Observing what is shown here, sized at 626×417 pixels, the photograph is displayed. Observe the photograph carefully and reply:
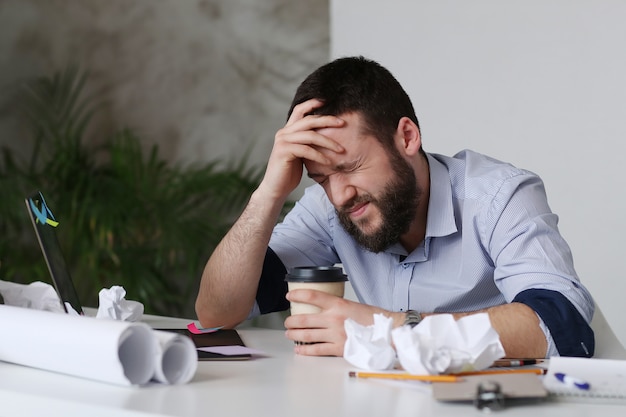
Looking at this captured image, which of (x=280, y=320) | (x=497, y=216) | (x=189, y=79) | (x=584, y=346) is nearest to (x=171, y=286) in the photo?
(x=280, y=320)

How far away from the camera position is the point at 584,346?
5.05ft

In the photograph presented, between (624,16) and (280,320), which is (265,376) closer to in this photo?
(624,16)

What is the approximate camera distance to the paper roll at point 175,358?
3.85ft

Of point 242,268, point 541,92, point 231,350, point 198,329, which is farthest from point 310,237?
point 541,92

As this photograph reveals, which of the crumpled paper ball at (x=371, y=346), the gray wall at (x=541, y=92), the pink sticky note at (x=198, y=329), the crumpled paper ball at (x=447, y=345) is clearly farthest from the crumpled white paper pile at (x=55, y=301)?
the gray wall at (x=541, y=92)

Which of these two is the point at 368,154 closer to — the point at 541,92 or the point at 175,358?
the point at 175,358

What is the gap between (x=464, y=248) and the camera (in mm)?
1868

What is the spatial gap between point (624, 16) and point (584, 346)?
1.71 m

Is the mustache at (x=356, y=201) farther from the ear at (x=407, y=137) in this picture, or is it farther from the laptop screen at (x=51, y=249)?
the laptop screen at (x=51, y=249)

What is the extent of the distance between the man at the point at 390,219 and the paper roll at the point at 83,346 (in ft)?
2.13

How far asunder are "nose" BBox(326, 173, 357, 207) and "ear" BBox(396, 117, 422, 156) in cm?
19

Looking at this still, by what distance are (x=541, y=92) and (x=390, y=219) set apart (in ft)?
4.98

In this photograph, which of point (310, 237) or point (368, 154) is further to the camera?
point (310, 237)

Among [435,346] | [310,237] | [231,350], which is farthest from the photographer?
[310,237]
